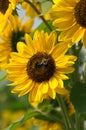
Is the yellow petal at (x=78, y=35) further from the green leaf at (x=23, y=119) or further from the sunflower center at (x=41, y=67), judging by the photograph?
the green leaf at (x=23, y=119)

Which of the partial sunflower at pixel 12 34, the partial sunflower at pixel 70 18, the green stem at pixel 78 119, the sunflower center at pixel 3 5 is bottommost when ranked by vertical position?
the green stem at pixel 78 119

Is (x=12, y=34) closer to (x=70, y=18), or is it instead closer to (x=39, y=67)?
(x=39, y=67)

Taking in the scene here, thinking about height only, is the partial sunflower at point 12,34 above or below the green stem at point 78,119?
above

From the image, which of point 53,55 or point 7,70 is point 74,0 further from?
point 7,70

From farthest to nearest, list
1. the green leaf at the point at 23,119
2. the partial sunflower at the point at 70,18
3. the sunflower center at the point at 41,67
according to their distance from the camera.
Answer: the green leaf at the point at 23,119, the sunflower center at the point at 41,67, the partial sunflower at the point at 70,18

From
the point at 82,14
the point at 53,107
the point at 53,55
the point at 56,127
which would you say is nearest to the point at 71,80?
the point at 53,55

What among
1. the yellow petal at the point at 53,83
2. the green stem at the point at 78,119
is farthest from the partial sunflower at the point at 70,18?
the green stem at the point at 78,119

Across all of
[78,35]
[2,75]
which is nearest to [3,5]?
[2,75]
